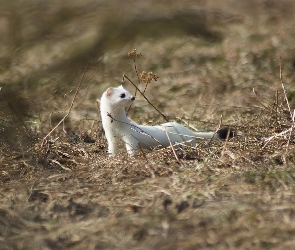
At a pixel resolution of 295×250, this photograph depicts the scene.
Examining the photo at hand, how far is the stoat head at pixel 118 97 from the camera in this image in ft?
12.8

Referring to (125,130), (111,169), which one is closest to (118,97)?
(125,130)

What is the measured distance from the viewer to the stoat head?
3.90m

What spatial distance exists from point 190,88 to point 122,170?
3.35m

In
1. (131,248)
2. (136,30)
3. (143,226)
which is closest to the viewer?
(136,30)

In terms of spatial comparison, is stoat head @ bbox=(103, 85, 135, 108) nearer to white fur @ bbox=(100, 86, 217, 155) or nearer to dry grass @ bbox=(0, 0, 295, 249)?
white fur @ bbox=(100, 86, 217, 155)

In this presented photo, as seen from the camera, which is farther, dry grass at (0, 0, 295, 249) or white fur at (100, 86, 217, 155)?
white fur at (100, 86, 217, 155)

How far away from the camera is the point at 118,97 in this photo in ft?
12.9

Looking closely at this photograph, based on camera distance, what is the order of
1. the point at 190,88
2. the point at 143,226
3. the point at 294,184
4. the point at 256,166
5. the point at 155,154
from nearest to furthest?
the point at 143,226 < the point at 294,184 < the point at 256,166 < the point at 155,154 < the point at 190,88

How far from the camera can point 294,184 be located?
2.59m

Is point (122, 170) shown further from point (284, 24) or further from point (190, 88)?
point (284, 24)

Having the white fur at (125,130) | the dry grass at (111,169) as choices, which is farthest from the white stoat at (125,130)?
the dry grass at (111,169)

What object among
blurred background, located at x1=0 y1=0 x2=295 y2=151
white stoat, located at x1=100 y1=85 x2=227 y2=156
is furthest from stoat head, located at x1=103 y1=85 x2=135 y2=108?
blurred background, located at x1=0 y1=0 x2=295 y2=151

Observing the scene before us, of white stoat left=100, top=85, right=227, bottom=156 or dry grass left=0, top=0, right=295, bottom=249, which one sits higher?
dry grass left=0, top=0, right=295, bottom=249

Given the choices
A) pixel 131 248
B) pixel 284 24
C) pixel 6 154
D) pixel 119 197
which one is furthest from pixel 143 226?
pixel 284 24
